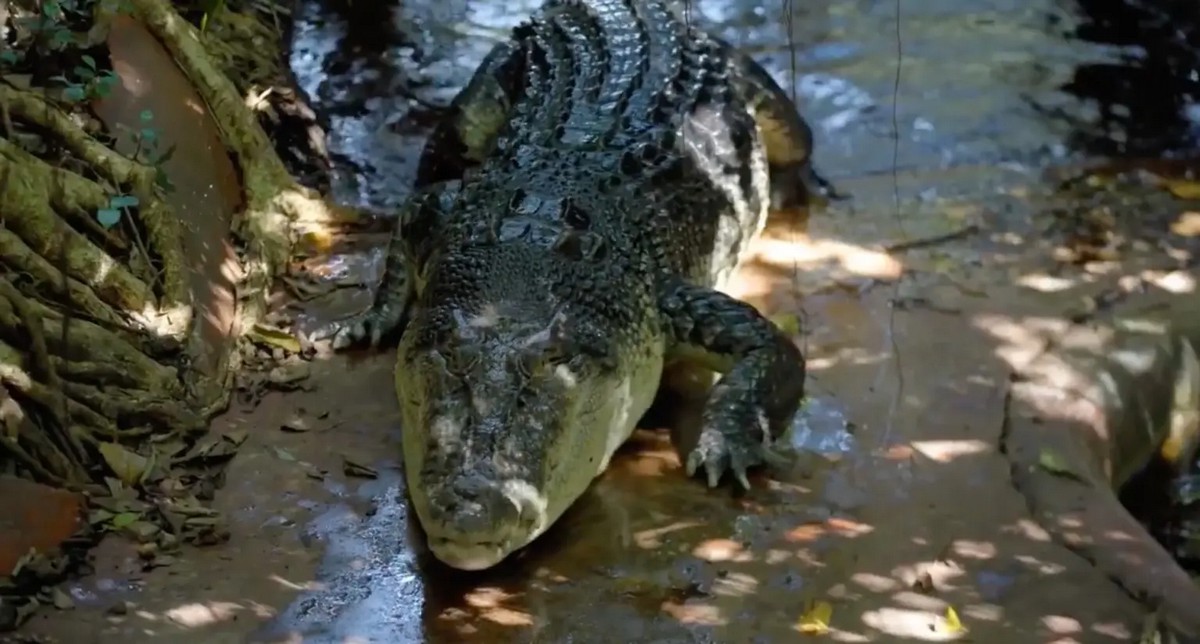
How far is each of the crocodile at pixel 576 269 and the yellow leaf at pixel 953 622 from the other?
0.80 metres

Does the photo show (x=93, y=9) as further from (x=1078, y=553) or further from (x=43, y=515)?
(x=1078, y=553)

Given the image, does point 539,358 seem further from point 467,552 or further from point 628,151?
point 628,151

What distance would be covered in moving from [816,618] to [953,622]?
35 centimetres

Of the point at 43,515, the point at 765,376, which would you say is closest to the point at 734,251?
the point at 765,376

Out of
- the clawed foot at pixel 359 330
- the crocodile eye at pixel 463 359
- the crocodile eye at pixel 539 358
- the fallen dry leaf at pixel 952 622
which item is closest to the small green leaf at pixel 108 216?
the clawed foot at pixel 359 330

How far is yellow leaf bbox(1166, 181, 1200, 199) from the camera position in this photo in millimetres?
5523

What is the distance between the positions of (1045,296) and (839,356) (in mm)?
943

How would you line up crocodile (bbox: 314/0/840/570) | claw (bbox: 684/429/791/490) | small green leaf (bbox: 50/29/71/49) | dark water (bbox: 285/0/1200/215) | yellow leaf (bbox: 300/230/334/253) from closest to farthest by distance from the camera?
crocodile (bbox: 314/0/840/570) < claw (bbox: 684/429/791/490) < small green leaf (bbox: 50/29/71/49) < yellow leaf (bbox: 300/230/334/253) < dark water (bbox: 285/0/1200/215)

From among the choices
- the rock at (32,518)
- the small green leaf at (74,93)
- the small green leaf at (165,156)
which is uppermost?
the small green leaf at (74,93)

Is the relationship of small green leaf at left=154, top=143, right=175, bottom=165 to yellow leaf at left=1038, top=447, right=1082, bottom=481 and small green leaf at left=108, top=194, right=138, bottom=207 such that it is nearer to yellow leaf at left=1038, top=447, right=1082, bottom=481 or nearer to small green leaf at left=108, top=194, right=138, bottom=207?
small green leaf at left=108, top=194, right=138, bottom=207

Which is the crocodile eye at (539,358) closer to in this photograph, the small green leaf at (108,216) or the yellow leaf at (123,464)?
the yellow leaf at (123,464)

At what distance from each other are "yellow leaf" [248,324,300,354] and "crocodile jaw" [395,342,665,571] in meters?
0.73

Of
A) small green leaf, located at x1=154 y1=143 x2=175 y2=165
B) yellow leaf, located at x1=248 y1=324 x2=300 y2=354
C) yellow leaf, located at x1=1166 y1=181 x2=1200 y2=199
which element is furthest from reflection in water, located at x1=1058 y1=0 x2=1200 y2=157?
small green leaf, located at x1=154 y1=143 x2=175 y2=165

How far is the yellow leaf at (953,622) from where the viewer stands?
317 cm
